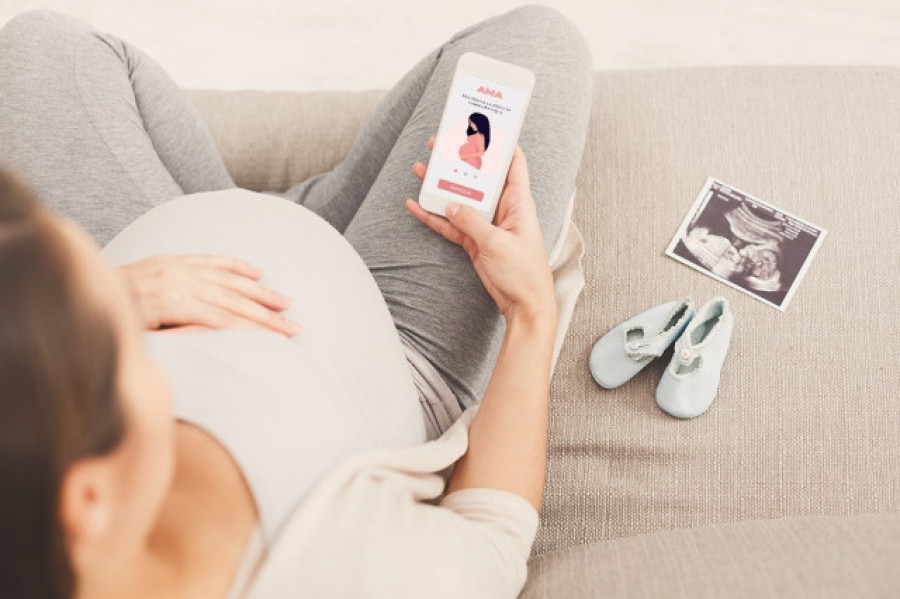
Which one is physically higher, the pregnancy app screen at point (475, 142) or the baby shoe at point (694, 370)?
the pregnancy app screen at point (475, 142)

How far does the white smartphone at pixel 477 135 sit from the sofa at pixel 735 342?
22 cm

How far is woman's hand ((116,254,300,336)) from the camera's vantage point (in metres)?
0.80

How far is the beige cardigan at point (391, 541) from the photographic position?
0.62 meters

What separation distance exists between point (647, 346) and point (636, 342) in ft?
0.05

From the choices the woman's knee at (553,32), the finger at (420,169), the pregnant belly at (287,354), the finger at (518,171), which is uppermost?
the woman's knee at (553,32)

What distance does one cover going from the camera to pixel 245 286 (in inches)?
32.1

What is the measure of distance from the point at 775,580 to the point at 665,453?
0.34 meters

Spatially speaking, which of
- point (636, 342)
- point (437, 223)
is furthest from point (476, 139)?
point (636, 342)

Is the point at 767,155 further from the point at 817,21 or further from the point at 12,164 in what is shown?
the point at 12,164

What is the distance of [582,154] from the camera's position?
1.22 meters

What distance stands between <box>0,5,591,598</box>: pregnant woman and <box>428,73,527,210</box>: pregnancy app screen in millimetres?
31

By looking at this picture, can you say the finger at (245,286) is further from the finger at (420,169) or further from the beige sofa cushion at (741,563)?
the beige sofa cushion at (741,563)

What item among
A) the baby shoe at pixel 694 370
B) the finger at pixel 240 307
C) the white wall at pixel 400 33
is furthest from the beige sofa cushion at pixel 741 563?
the white wall at pixel 400 33

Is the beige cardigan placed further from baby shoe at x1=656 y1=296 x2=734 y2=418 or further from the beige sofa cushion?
baby shoe at x1=656 y1=296 x2=734 y2=418
